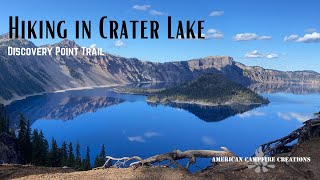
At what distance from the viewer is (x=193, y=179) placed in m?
16.6

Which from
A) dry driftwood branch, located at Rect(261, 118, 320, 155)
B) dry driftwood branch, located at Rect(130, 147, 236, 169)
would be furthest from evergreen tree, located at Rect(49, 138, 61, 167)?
dry driftwood branch, located at Rect(261, 118, 320, 155)

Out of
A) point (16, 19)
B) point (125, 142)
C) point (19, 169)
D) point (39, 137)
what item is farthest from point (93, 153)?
point (19, 169)

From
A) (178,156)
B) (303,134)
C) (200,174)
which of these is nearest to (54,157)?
(178,156)

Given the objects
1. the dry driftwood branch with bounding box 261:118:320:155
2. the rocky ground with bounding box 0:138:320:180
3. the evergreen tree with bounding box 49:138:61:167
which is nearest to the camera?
the rocky ground with bounding box 0:138:320:180

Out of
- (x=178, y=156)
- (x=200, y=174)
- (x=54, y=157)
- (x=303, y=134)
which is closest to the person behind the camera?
(x=200, y=174)

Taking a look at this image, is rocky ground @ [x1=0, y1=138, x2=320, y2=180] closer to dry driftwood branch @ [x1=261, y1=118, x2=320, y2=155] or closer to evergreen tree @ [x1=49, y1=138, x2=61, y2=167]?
dry driftwood branch @ [x1=261, y1=118, x2=320, y2=155]

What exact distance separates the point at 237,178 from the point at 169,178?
3.37m

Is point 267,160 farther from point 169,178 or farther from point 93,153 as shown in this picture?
point 93,153

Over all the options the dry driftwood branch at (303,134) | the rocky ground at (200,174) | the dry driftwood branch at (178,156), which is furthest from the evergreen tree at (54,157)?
the dry driftwood branch at (303,134)

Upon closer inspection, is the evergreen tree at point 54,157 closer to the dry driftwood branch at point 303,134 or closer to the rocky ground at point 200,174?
the rocky ground at point 200,174

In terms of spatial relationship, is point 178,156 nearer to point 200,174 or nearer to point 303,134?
point 200,174

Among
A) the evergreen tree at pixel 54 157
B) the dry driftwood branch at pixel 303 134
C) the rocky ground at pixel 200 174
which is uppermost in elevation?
the dry driftwood branch at pixel 303 134

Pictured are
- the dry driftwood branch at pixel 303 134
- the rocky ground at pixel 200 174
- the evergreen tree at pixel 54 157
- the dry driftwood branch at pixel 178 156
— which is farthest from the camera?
the evergreen tree at pixel 54 157

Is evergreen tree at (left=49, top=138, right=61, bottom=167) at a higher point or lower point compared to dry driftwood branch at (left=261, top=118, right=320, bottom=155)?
lower
